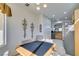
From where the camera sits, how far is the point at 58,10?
1.75 meters

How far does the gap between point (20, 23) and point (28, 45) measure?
1.14 ft

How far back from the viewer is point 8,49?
171 centimetres

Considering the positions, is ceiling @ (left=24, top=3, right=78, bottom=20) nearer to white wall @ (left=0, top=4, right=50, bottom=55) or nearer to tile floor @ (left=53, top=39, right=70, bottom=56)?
white wall @ (left=0, top=4, right=50, bottom=55)

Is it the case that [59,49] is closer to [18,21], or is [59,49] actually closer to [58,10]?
[58,10]

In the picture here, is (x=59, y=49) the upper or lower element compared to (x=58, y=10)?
lower

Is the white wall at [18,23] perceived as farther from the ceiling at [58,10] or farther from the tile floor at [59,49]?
the tile floor at [59,49]

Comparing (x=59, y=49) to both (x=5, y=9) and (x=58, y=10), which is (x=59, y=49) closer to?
(x=58, y=10)

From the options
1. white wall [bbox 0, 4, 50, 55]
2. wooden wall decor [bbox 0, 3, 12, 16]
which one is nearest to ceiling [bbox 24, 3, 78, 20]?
white wall [bbox 0, 4, 50, 55]

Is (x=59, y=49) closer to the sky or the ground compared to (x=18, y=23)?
closer to the ground

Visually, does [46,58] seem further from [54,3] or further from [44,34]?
[54,3]

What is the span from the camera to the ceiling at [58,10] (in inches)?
67.4

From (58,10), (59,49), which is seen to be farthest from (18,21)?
(59,49)

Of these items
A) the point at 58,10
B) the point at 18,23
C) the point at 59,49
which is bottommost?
the point at 59,49

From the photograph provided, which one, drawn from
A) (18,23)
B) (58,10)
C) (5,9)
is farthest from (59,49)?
(5,9)
